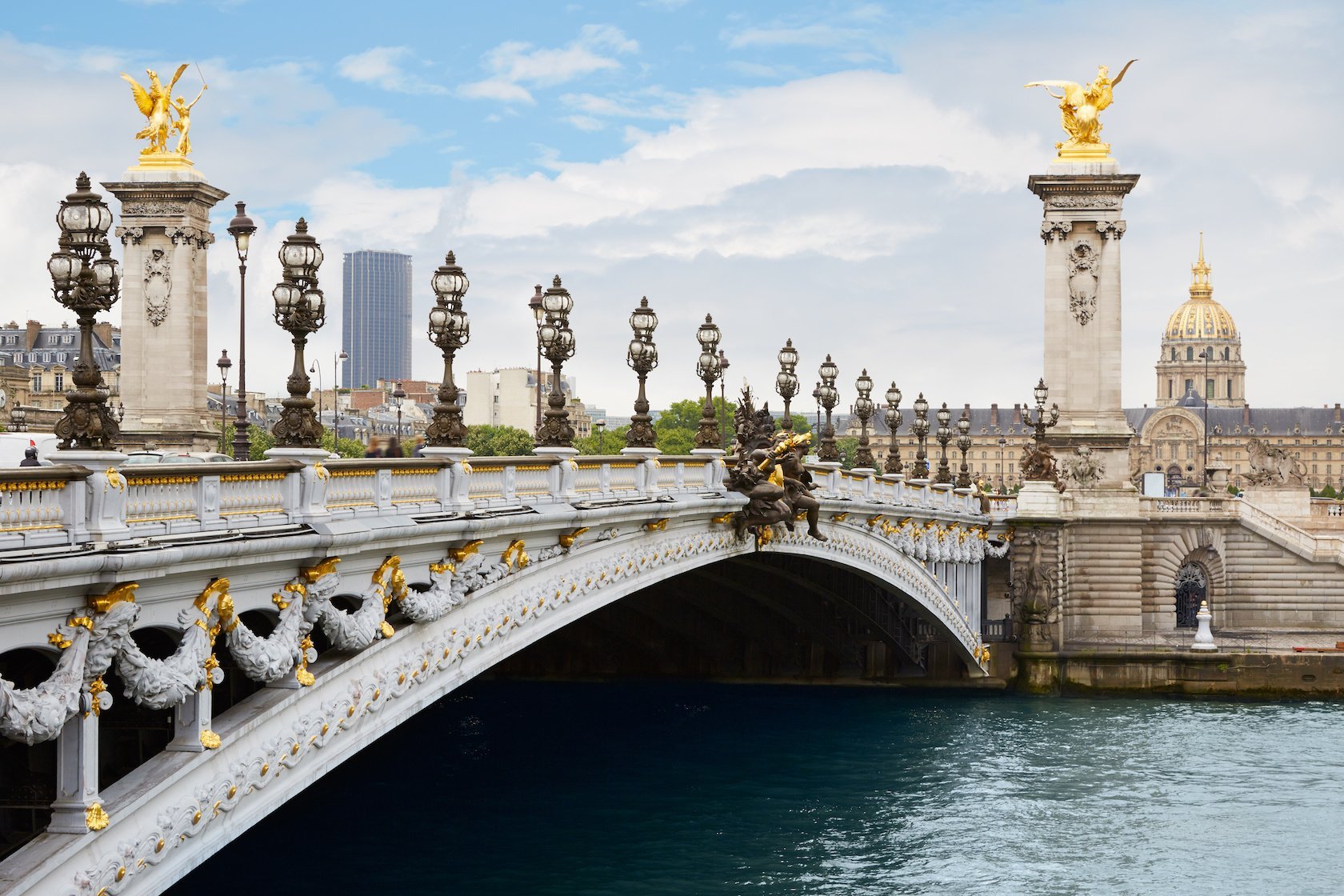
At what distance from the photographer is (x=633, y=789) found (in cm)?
3650

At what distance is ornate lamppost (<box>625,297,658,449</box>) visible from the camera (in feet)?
94.3

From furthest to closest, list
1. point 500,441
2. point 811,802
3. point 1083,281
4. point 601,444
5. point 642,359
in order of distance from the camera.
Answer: point 500,441 < point 601,444 < point 1083,281 < point 811,802 < point 642,359

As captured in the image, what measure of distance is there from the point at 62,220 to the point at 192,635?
3.29 meters

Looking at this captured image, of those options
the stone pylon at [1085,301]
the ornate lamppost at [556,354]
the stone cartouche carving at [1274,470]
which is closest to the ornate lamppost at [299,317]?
the ornate lamppost at [556,354]

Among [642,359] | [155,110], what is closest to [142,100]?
[155,110]

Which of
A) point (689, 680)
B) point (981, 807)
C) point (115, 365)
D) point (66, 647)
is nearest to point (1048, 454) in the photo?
point (689, 680)

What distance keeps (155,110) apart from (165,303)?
542cm

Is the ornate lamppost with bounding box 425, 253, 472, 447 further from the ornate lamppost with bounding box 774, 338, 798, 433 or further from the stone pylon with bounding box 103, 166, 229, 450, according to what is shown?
the stone pylon with bounding box 103, 166, 229, 450

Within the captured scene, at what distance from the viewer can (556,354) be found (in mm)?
24922

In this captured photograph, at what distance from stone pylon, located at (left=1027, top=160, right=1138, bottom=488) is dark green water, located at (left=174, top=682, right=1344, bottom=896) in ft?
46.3

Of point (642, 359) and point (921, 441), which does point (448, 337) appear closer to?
point (642, 359)

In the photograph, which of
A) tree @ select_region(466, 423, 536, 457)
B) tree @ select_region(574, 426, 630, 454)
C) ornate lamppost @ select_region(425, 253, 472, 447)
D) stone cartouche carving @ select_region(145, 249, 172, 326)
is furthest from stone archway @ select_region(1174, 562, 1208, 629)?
ornate lamppost @ select_region(425, 253, 472, 447)

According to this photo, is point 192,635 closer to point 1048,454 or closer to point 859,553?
point 859,553

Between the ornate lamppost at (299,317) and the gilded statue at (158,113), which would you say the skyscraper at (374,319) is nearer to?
the gilded statue at (158,113)
